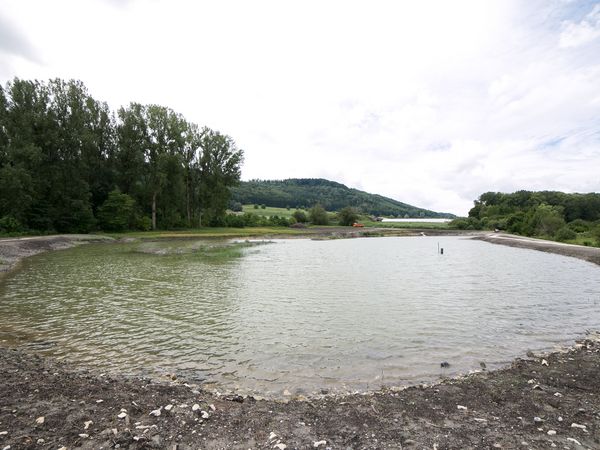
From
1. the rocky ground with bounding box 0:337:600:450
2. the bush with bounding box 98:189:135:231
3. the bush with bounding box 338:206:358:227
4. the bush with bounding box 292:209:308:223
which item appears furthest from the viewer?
the bush with bounding box 338:206:358:227

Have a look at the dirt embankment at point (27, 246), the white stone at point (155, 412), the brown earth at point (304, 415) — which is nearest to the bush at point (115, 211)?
the dirt embankment at point (27, 246)

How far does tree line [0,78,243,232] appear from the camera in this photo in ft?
163

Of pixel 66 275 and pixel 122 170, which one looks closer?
pixel 66 275

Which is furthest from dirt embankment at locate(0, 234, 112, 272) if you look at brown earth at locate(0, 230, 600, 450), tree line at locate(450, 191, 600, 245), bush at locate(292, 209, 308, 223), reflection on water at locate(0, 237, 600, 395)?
bush at locate(292, 209, 308, 223)

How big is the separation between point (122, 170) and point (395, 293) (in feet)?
210

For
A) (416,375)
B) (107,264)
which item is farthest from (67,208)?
(416,375)

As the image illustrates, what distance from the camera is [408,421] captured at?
612 centimetres

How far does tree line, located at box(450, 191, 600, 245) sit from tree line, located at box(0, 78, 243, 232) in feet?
226

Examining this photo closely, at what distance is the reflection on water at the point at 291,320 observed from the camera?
373 inches

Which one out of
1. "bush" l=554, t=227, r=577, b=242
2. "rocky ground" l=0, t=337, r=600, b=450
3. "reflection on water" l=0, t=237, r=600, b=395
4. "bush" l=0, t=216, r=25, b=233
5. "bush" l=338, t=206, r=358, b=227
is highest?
"bush" l=338, t=206, r=358, b=227

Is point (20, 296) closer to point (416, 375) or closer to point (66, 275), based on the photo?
point (66, 275)

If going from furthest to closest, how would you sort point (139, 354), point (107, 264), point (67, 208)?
point (67, 208) < point (107, 264) < point (139, 354)

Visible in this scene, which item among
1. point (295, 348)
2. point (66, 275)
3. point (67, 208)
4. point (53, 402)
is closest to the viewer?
point (53, 402)

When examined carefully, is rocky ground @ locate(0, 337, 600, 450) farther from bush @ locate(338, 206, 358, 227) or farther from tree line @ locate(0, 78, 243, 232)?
bush @ locate(338, 206, 358, 227)
